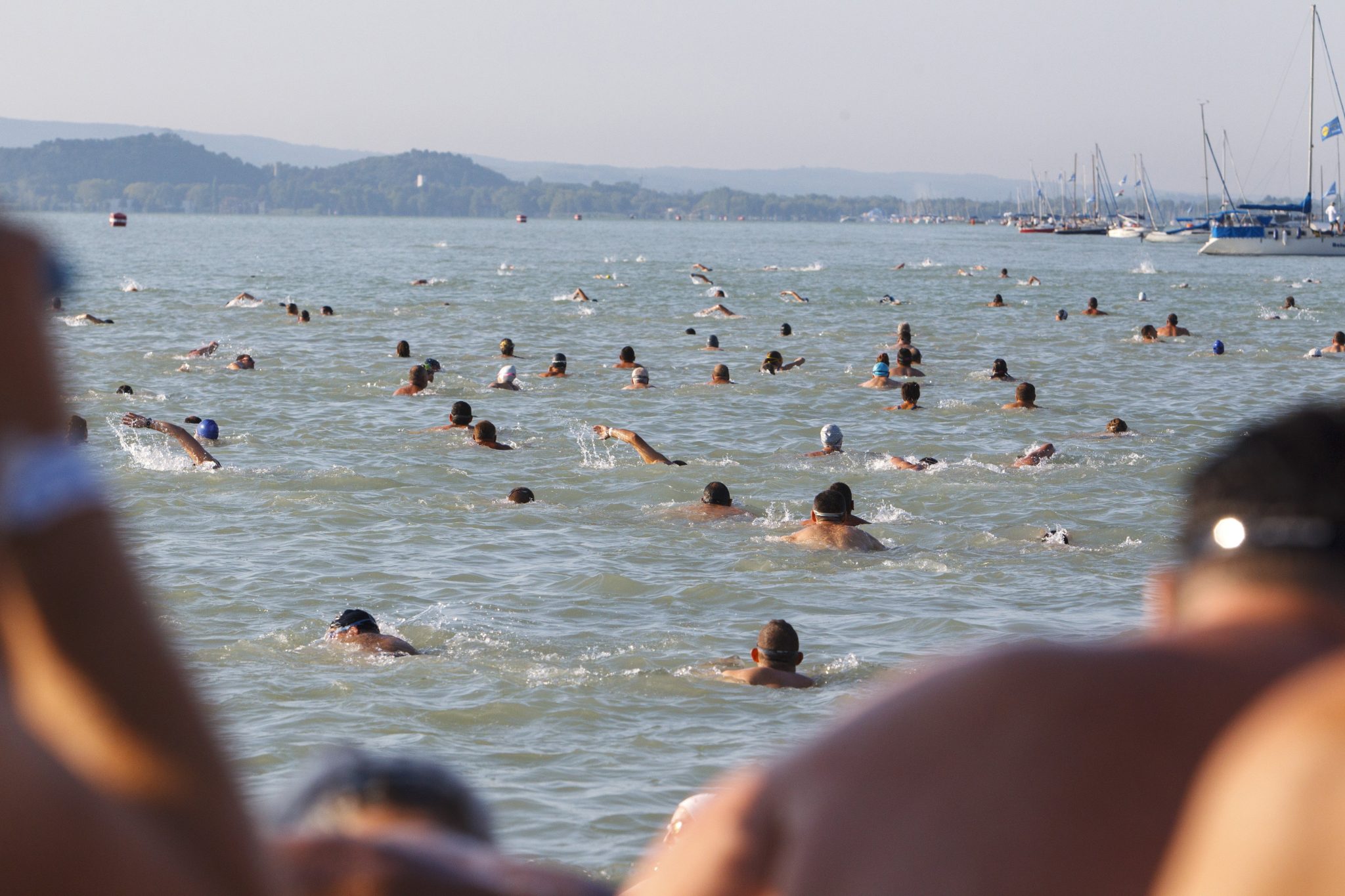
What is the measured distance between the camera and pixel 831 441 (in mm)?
17641

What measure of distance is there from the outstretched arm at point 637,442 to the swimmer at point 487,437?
1757mm

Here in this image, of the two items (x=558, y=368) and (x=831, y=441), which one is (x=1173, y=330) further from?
(x=831, y=441)

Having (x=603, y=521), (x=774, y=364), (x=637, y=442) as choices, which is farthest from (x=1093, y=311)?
(x=603, y=521)

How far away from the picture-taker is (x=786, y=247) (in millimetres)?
119312

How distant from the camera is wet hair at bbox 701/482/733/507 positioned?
47.5 feet

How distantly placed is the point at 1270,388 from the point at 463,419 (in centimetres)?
1440

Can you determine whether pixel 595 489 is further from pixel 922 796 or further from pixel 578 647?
pixel 922 796

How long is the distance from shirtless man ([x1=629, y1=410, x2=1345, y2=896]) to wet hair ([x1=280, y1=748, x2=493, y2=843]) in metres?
0.26

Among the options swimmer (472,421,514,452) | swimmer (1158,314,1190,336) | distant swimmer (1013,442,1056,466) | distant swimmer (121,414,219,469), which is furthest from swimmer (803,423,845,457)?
swimmer (1158,314,1190,336)

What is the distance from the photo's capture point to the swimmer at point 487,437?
18234mm

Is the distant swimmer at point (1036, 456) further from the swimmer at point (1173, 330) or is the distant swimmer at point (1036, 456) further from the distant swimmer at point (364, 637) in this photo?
the swimmer at point (1173, 330)

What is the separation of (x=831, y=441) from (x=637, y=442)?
267cm

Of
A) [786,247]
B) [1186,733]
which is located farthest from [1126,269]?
[1186,733]

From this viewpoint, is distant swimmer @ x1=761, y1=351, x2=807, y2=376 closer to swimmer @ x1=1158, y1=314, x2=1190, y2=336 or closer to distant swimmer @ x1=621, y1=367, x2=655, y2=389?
distant swimmer @ x1=621, y1=367, x2=655, y2=389
